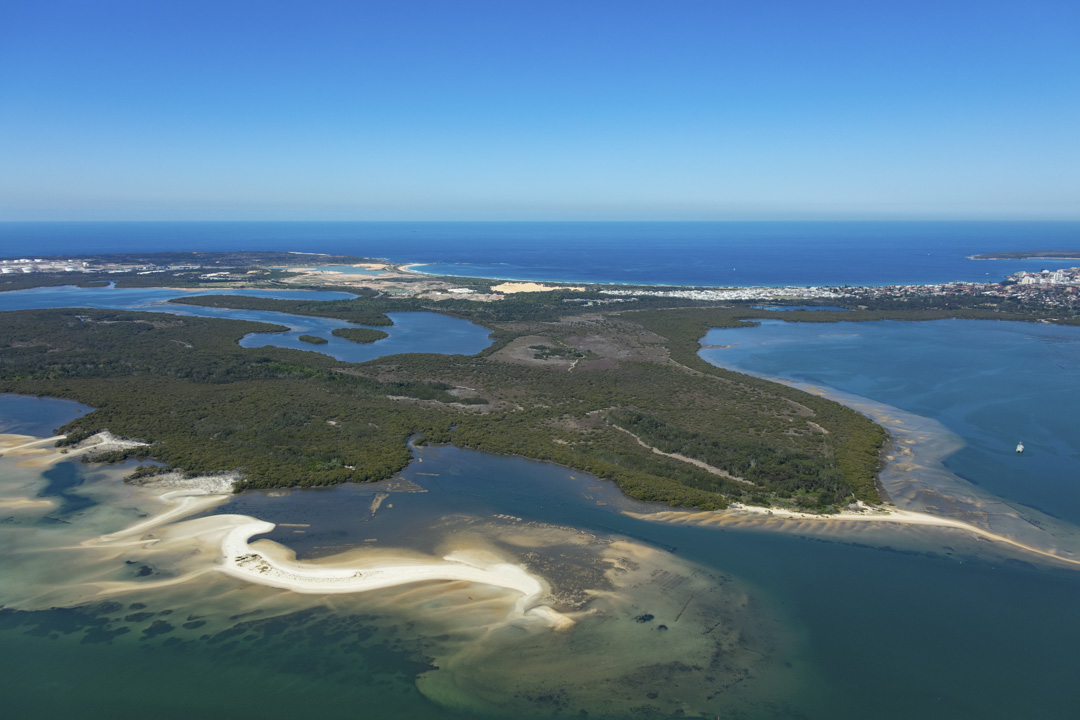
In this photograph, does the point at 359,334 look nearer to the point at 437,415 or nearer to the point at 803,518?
the point at 437,415

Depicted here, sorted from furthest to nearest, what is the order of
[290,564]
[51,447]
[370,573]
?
1. [51,447]
2. [290,564]
3. [370,573]

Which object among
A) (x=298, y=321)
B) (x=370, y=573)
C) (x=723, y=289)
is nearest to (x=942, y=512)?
(x=370, y=573)

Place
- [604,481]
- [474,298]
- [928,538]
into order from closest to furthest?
[928,538] → [604,481] → [474,298]

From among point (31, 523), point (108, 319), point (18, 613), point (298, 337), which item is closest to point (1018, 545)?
point (18, 613)

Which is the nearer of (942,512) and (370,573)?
(370,573)

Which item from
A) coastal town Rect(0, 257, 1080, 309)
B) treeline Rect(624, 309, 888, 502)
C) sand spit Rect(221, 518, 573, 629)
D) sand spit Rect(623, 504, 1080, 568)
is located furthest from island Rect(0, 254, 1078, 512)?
coastal town Rect(0, 257, 1080, 309)

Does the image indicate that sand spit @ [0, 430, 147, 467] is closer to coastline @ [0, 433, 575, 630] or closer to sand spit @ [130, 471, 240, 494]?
coastline @ [0, 433, 575, 630]

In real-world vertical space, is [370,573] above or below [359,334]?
below

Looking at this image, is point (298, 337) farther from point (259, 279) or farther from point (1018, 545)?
point (1018, 545)
